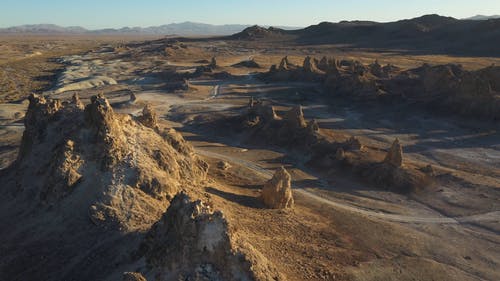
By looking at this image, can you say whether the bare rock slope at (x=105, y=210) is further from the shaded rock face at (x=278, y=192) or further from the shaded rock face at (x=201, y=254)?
the shaded rock face at (x=278, y=192)

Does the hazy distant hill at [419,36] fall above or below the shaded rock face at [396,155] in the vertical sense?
above

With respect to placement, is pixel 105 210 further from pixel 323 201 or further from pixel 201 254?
pixel 323 201

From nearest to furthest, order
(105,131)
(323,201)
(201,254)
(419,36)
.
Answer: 1. (201,254)
2. (105,131)
3. (323,201)
4. (419,36)


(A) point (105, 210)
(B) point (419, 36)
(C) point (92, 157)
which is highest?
(B) point (419, 36)

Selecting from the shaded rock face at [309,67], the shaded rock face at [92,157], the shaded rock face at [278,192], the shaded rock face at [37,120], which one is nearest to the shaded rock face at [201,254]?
the shaded rock face at [92,157]

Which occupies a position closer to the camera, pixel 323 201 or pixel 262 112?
pixel 323 201

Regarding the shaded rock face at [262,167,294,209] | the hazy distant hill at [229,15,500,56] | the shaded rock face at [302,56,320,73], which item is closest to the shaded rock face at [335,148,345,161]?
the shaded rock face at [262,167,294,209]

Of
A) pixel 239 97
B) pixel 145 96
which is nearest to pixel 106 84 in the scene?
pixel 145 96

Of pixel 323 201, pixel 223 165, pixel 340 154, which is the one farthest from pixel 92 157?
pixel 340 154
